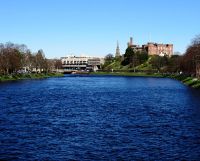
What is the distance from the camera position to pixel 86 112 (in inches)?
2215

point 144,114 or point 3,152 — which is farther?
point 144,114

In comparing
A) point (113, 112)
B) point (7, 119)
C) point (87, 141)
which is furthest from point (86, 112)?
point (87, 141)

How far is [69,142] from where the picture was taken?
34.7 meters

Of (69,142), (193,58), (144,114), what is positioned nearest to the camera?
(69,142)

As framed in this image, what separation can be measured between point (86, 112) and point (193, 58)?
93.6 metres

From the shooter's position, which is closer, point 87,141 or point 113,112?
point 87,141

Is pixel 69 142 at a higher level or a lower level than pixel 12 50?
lower

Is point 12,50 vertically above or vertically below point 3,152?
above

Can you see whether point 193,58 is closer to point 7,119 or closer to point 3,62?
point 3,62

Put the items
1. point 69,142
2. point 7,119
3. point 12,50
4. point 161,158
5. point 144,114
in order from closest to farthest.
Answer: point 161,158 → point 69,142 → point 7,119 → point 144,114 → point 12,50

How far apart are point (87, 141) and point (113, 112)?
2105 centimetres

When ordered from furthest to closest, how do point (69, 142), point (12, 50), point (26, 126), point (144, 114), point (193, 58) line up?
1. point (12, 50)
2. point (193, 58)
3. point (144, 114)
4. point (26, 126)
5. point (69, 142)

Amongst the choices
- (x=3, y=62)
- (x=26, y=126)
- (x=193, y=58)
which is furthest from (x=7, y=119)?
(x=3, y=62)

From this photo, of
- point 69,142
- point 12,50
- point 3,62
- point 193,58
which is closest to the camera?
point 69,142
